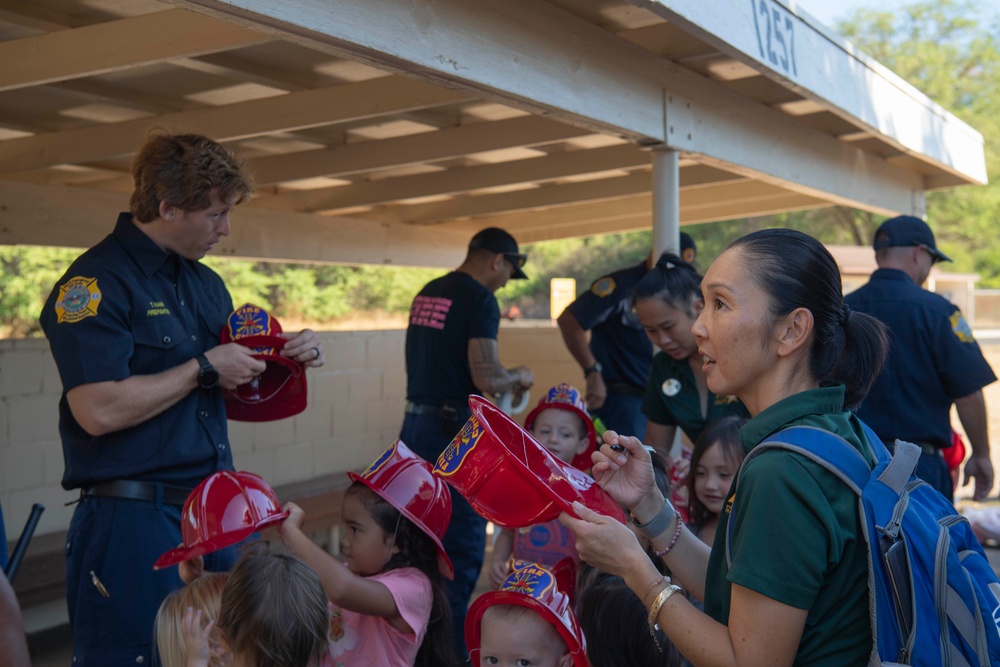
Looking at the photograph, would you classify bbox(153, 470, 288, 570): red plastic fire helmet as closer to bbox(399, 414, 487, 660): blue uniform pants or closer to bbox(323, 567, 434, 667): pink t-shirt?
bbox(323, 567, 434, 667): pink t-shirt

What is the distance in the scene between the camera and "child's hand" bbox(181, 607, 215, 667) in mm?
2373

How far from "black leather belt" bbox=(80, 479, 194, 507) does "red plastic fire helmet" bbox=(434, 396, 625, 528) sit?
3.28 feet

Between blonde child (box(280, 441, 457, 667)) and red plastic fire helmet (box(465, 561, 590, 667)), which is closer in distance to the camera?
red plastic fire helmet (box(465, 561, 590, 667))

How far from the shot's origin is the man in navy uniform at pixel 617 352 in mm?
5145

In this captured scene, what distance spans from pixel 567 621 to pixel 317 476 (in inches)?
198

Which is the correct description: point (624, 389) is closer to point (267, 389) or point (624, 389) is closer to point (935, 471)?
point (935, 471)

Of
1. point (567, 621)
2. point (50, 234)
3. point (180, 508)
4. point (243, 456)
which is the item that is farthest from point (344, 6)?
point (243, 456)

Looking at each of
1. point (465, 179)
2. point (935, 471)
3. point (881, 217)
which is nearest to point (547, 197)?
point (465, 179)

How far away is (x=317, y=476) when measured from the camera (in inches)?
285

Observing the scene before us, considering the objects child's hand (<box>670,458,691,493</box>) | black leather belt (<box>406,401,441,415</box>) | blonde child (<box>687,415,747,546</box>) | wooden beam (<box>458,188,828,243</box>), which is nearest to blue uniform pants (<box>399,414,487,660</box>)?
black leather belt (<box>406,401,441,415</box>)

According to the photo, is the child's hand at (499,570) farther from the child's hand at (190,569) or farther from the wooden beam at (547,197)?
the wooden beam at (547,197)

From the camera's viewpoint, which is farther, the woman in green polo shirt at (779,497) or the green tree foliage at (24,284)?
the green tree foliage at (24,284)

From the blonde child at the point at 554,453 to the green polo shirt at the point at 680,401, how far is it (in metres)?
0.38

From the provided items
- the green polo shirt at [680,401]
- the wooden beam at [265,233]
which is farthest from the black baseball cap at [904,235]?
the wooden beam at [265,233]
